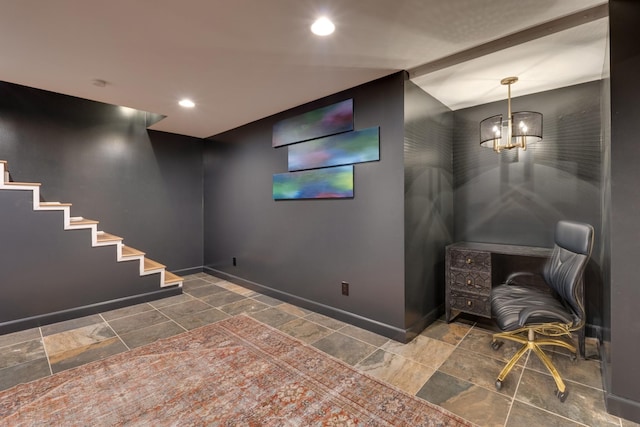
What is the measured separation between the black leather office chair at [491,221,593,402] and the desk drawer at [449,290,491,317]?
1.38 feet

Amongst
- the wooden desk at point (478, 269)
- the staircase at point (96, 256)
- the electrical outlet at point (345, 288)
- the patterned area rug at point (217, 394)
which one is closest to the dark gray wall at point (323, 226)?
the electrical outlet at point (345, 288)

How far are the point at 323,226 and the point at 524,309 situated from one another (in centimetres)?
193

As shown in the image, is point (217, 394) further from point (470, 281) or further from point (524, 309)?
point (470, 281)

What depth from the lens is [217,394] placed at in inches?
74.6

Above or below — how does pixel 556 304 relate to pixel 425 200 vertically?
below

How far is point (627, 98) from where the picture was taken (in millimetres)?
1667

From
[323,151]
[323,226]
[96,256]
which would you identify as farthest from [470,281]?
[96,256]

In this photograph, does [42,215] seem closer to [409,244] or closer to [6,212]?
[6,212]

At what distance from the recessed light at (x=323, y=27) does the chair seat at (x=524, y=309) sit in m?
2.27

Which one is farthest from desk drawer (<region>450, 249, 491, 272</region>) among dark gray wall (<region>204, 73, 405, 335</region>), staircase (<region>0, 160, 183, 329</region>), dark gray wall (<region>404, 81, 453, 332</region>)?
staircase (<region>0, 160, 183, 329</region>)

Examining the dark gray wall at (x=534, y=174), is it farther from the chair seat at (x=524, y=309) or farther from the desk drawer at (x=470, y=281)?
the chair seat at (x=524, y=309)

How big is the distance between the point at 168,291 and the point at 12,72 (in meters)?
2.71

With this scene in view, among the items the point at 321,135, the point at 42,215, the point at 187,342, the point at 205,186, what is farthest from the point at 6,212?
the point at 321,135

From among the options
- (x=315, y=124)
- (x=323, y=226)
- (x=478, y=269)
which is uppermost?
(x=315, y=124)
